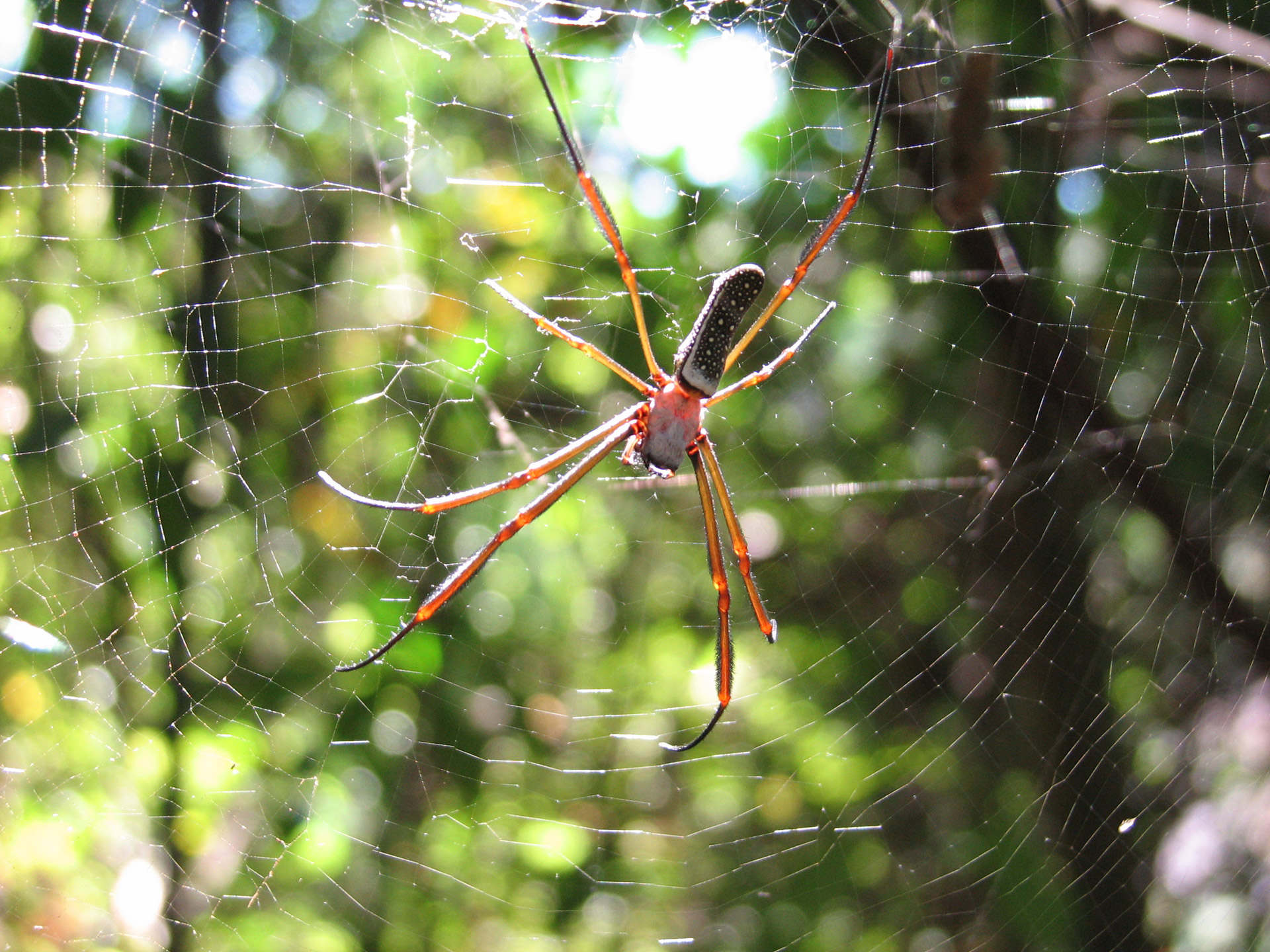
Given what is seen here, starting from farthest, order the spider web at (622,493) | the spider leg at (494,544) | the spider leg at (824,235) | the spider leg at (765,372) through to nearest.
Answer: the spider web at (622,493) < the spider leg at (765,372) < the spider leg at (824,235) < the spider leg at (494,544)

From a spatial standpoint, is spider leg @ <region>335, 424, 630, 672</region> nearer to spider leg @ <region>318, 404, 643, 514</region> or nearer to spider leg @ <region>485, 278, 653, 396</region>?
spider leg @ <region>318, 404, 643, 514</region>

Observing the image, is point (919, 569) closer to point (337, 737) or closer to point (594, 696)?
point (594, 696)

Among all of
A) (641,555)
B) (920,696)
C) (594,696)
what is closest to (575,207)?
(641,555)

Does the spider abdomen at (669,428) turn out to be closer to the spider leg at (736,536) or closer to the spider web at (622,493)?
the spider leg at (736,536)

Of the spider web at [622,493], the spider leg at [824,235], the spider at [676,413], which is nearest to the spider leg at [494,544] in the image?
the spider at [676,413]

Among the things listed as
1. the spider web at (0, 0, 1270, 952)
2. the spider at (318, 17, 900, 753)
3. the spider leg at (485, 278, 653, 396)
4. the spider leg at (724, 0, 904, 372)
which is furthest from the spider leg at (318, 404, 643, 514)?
the spider web at (0, 0, 1270, 952)
